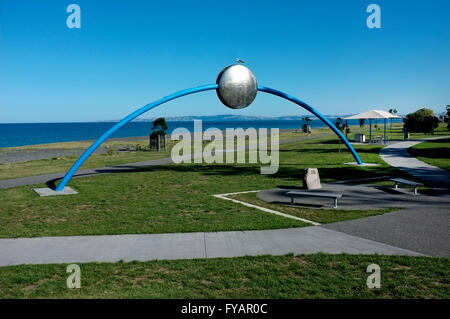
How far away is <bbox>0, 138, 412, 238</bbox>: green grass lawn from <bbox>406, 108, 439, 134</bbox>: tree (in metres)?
32.8

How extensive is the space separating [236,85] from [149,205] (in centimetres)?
572

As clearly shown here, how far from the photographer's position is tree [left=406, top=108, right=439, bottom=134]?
146ft

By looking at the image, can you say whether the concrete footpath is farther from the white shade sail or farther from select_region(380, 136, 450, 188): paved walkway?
the white shade sail

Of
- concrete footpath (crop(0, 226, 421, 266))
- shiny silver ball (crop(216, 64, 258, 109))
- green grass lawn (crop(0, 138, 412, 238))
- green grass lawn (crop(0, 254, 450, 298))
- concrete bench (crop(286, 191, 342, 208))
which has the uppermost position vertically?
shiny silver ball (crop(216, 64, 258, 109))

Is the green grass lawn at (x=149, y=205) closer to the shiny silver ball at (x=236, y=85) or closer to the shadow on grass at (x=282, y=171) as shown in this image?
the shadow on grass at (x=282, y=171)

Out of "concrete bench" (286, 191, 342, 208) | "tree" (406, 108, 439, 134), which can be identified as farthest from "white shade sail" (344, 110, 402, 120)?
"concrete bench" (286, 191, 342, 208)

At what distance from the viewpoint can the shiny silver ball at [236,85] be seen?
13.3 metres

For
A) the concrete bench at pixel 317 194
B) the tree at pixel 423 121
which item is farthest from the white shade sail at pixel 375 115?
the concrete bench at pixel 317 194

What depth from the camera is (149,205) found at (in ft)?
34.5

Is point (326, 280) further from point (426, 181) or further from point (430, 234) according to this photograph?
point (426, 181)

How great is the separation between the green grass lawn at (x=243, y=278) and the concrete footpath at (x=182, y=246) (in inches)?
12.4

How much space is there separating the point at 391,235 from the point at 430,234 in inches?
32.6
